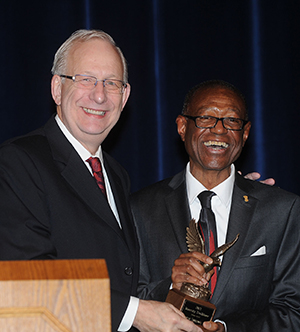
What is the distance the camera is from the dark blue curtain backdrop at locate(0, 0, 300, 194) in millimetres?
2865

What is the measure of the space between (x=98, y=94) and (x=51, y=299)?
4.33ft

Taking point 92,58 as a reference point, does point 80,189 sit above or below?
below

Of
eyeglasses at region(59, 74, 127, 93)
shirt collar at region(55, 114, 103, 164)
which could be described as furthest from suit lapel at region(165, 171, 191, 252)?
eyeglasses at region(59, 74, 127, 93)

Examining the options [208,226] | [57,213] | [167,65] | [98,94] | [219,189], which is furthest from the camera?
[167,65]

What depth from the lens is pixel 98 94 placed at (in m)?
1.91

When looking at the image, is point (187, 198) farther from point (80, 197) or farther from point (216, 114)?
point (80, 197)

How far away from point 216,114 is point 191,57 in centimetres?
123

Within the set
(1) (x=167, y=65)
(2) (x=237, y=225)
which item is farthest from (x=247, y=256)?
(1) (x=167, y=65)

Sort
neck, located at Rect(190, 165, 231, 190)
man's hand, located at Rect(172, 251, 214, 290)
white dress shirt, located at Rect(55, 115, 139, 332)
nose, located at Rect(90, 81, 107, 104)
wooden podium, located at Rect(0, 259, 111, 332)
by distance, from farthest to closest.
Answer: neck, located at Rect(190, 165, 231, 190) → nose, located at Rect(90, 81, 107, 104) → man's hand, located at Rect(172, 251, 214, 290) → white dress shirt, located at Rect(55, 115, 139, 332) → wooden podium, located at Rect(0, 259, 111, 332)

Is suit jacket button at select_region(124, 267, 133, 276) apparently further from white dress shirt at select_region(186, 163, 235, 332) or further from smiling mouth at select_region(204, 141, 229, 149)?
smiling mouth at select_region(204, 141, 229, 149)

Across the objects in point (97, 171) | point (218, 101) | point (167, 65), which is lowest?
point (97, 171)

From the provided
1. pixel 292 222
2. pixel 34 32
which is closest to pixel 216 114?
pixel 292 222

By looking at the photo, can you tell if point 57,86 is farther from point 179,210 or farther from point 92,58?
point 179,210

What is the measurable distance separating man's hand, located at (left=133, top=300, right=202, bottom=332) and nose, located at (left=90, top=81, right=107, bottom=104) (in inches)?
29.8
